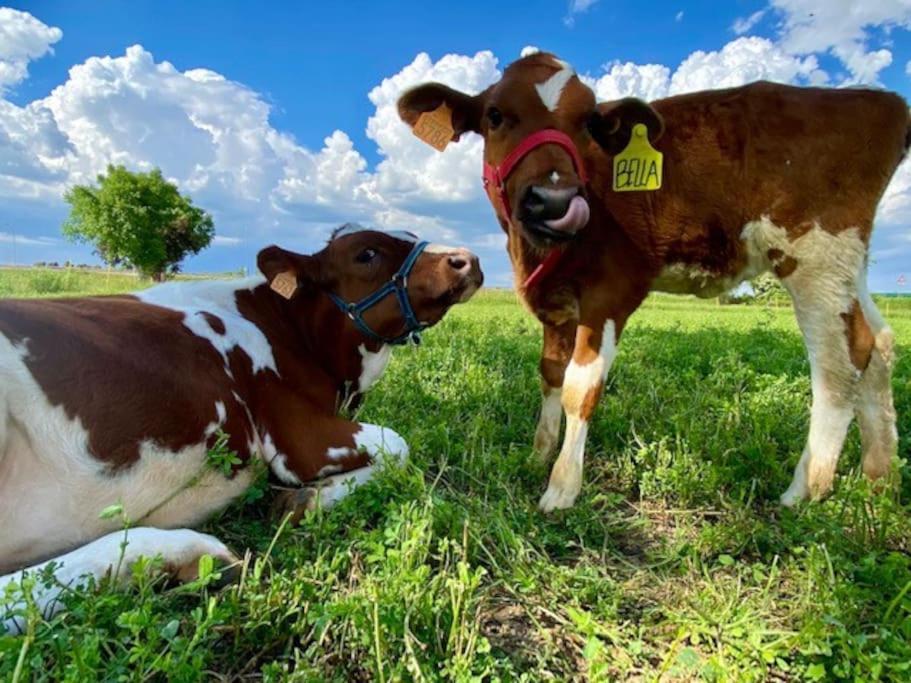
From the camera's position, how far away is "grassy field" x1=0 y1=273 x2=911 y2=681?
75.6 inches

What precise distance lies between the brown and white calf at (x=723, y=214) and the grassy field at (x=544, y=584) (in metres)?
0.41

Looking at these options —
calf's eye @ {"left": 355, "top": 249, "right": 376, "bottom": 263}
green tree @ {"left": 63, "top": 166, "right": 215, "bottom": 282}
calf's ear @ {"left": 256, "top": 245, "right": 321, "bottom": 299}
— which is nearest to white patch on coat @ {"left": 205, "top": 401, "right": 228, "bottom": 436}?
calf's ear @ {"left": 256, "top": 245, "right": 321, "bottom": 299}

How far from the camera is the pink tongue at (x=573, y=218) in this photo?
124 inches

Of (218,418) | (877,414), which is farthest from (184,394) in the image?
(877,414)

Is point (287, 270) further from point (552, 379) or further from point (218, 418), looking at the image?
point (552, 379)

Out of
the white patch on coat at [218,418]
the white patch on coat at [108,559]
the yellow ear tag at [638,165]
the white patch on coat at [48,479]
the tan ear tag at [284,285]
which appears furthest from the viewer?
the tan ear tag at [284,285]

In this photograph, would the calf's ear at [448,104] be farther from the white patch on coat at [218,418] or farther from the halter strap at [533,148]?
the white patch on coat at [218,418]

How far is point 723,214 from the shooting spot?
12.2 ft

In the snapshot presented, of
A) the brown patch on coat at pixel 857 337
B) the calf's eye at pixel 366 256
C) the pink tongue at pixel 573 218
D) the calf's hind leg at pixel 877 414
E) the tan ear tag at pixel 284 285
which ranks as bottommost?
the calf's hind leg at pixel 877 414

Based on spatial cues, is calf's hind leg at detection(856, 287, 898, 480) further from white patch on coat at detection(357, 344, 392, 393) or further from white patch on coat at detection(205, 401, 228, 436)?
white patch on coat at detection(205, 401, 228, 436)

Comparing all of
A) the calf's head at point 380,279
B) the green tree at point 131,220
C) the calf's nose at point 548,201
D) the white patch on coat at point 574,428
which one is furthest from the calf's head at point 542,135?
the green tree at point 131,220

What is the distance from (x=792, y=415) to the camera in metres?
4.62

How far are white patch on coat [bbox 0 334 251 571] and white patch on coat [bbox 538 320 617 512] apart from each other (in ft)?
6.37

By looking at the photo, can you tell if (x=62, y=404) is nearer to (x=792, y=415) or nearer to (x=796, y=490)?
(x=796, y=490)
